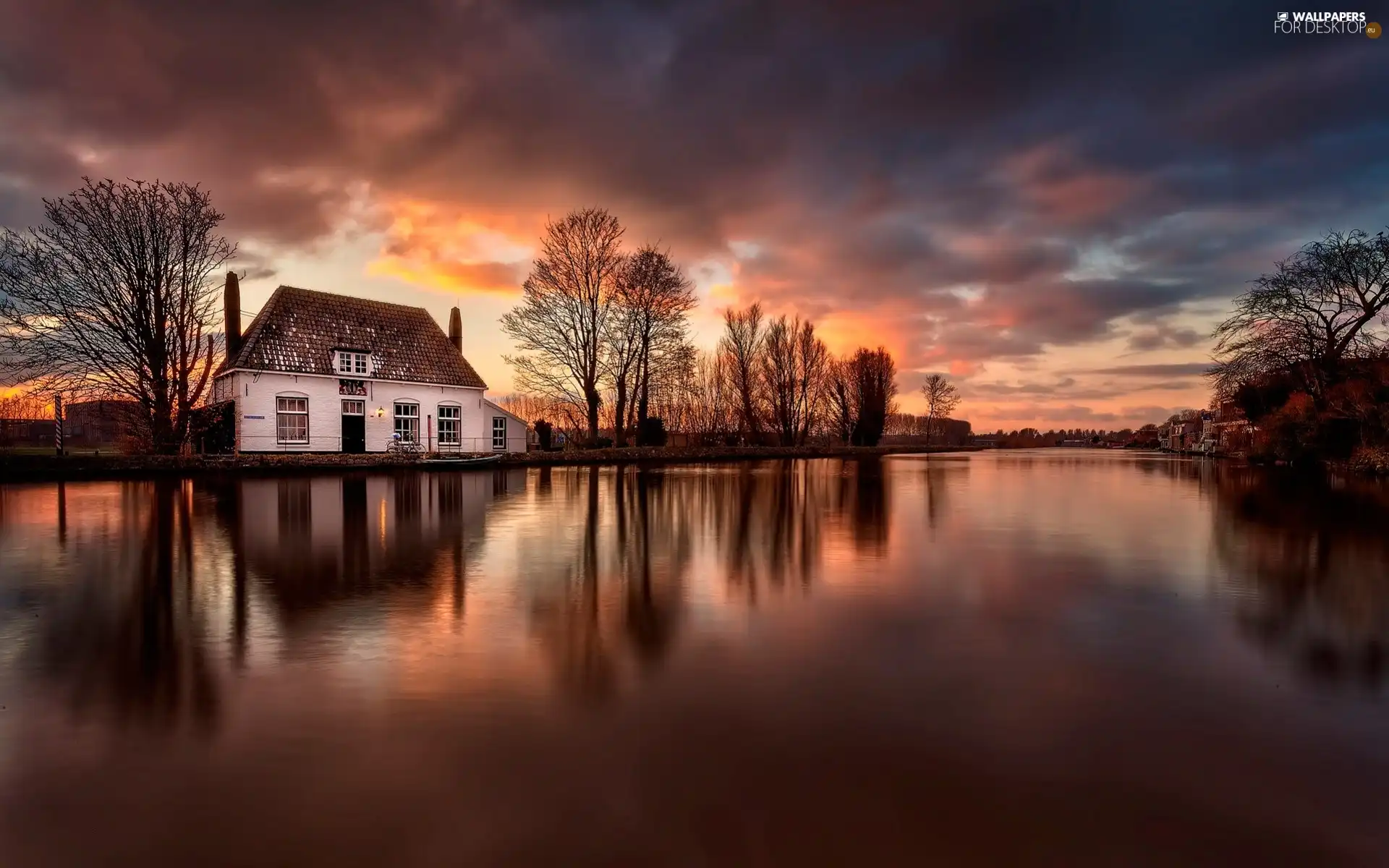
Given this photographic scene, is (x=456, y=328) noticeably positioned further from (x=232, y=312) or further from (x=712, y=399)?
(x=712, y=399)

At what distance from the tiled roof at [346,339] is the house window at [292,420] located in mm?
1508

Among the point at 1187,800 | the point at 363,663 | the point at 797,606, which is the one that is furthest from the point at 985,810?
the point at 363,663

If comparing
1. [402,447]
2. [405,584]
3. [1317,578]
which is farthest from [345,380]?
[1317,578]

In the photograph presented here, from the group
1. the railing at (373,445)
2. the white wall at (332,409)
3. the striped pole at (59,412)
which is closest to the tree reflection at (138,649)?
the railing at (373,445)

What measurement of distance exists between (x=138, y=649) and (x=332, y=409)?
29.6 m

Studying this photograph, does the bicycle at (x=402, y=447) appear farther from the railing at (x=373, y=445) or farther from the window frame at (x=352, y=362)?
the window frame at (x=352, y=362)

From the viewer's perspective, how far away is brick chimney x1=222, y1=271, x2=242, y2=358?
105 feet

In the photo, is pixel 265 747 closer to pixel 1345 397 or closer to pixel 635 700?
pixel 635 700

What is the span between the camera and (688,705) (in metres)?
4.04

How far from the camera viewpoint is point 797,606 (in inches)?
253

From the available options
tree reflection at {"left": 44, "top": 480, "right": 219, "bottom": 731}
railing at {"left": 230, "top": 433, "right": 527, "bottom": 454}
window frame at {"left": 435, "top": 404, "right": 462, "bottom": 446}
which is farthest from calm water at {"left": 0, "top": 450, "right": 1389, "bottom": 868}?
window frame at {"left": 435, "top": 404, "right": 462, "bottom": 446}

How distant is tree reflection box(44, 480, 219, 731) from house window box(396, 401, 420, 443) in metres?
26.2

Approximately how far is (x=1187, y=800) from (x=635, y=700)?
303 cm

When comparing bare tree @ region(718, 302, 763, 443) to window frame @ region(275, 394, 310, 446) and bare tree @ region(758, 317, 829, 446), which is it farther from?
window frame @ region(275, 394, 310, 446)
